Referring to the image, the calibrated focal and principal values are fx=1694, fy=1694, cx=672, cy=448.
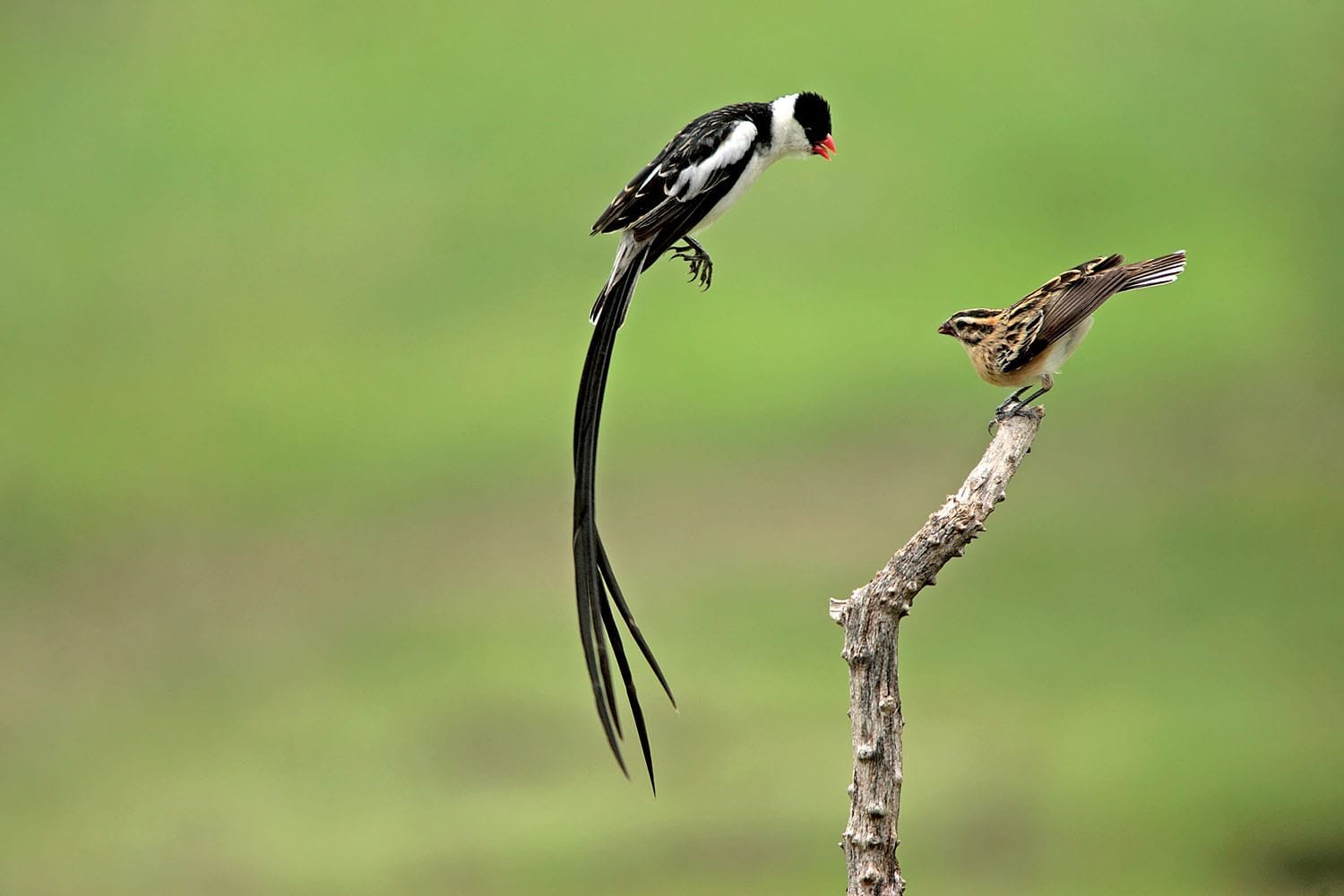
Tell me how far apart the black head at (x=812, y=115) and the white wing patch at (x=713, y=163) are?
0.29ft

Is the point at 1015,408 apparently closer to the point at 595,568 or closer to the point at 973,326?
the point at 973,326

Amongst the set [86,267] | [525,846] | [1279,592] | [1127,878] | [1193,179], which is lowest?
[1127,878]

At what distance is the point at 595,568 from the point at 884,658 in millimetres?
490

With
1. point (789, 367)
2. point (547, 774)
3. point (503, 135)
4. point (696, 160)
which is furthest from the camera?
point (503, 135)

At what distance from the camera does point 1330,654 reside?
23.5ft

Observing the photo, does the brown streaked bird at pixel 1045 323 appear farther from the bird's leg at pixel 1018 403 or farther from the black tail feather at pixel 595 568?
the black tail feather at pixel 595 568

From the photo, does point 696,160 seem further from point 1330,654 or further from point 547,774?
point 1330,654

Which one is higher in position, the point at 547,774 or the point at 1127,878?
the point at 547,774

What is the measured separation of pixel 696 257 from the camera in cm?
250

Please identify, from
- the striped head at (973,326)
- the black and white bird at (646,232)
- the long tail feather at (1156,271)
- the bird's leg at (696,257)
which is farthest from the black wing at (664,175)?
the long tail feather at (1156,271)

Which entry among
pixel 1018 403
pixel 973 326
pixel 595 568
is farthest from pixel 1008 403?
pixel 595 568

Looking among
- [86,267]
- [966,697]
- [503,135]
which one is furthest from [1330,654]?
[86,267]

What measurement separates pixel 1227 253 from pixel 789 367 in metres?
2.19

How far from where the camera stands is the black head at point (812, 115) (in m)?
2.45
